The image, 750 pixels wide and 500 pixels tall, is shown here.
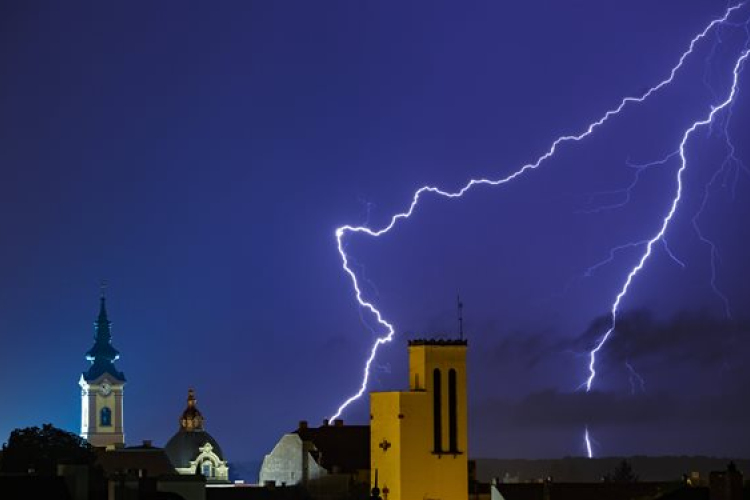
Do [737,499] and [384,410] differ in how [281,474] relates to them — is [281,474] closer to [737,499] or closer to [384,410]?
[384,410]

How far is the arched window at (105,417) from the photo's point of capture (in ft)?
559

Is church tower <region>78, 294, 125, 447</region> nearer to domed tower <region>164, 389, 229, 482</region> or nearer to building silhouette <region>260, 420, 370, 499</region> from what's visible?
domed tower <region>164, 389, 229, 482</region>

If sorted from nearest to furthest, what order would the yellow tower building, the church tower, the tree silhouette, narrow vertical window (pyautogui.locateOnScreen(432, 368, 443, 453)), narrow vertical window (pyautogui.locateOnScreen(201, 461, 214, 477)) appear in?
the yellow tower building < narrow vertical window (pyautogui.locateOnScreen(432, 368, 443, 453)) < the tree silhouette < narrow vertical window (pyautogui.locateOnScreen(201, 461, 214, 477)) < the church tower

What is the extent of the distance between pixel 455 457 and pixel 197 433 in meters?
55.8

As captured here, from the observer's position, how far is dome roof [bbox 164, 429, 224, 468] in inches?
5098

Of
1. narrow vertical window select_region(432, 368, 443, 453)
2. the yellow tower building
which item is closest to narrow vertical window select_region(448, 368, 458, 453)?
the yellow tower building

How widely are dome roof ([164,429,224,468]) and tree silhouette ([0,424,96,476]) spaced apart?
14477 mm

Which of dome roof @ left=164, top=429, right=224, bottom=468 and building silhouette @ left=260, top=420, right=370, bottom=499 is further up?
dome roof @ left=164, top=429, right=224, bottom=468

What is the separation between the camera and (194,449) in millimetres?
130125

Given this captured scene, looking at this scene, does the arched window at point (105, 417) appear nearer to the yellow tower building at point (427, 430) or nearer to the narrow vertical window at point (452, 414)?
the yellow tower building at point (427, 430)

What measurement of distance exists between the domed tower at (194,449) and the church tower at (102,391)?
3656cm

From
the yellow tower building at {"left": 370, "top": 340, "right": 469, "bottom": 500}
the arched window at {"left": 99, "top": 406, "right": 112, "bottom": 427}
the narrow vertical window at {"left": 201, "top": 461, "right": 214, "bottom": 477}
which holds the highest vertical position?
the arched window at {"left": 99, "top": 406, "right": 112, "bottom": 427}

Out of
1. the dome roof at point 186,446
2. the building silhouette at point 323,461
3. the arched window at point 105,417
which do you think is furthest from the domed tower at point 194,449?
the arched window at point 105,417

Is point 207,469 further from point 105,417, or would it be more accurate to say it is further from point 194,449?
point 105,417
